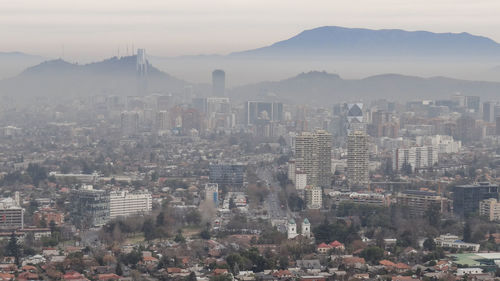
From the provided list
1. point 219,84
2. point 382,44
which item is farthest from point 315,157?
point 382,44

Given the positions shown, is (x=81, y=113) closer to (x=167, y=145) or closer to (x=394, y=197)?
(x=167, y=145)

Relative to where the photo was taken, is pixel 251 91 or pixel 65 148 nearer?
pixel 65 148

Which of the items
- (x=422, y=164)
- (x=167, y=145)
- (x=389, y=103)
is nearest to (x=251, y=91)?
(x=389, y=103)

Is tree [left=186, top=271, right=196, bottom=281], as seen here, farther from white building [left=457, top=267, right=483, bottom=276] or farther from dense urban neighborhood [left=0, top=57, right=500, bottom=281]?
white building [left=457, top=267, right=483, bottom=276]

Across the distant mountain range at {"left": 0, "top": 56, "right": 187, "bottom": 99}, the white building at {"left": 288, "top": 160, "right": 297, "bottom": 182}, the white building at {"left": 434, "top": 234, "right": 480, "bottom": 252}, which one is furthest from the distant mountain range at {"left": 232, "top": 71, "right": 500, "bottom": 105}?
the white building at {"left": 434, "top": 234, "right": 480, "bottom": 252}

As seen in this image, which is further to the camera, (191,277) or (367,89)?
(367,89)

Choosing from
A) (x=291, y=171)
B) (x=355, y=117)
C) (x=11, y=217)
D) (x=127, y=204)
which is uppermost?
(x=355, y=117)

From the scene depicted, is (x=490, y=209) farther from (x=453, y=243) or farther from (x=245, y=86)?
(x=245, y=86)
